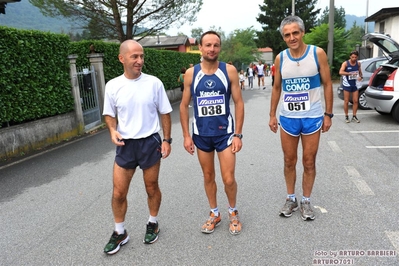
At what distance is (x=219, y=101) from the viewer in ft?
10.2

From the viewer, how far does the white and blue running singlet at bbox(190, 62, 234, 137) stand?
3080mm

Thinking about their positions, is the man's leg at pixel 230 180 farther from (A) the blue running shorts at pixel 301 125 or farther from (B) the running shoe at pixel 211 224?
(A) the blue running shorts at pixel 301 125

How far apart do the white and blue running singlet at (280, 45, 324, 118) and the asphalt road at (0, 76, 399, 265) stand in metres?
1.16

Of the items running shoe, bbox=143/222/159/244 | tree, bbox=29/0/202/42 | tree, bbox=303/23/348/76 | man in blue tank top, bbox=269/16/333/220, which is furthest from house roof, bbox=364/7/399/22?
running shoe, bbox=143/222/159/244

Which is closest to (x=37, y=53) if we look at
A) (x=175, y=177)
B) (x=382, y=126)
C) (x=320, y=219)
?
(x=175, y=177)

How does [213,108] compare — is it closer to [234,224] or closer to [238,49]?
[234,224]

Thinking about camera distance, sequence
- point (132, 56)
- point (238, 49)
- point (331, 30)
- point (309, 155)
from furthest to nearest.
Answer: point (238, 49) < point (331, 30) < point (309, 155) < point (132, 56)

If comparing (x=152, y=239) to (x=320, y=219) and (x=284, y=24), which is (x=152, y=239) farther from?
(x=284, y=24)

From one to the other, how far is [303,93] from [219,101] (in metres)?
0.91

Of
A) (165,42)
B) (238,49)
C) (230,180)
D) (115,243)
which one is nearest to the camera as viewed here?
(115,243)

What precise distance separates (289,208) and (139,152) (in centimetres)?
178

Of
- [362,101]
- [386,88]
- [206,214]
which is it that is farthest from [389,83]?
[206,214]

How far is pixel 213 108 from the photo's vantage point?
10.3ft

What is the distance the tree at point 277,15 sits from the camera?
159 feet
